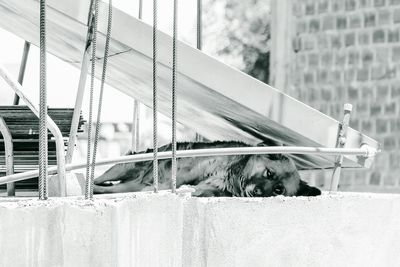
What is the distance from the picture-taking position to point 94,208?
282cm

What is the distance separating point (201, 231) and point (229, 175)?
1.45 m

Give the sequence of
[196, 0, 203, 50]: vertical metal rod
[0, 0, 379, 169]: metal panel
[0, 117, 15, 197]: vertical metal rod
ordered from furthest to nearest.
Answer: [196, 0, 203, 50]: vertical metal rod, [0, 0, 379, 169]: metal panel, [0, 117, 15, 197]: vertical metal rod

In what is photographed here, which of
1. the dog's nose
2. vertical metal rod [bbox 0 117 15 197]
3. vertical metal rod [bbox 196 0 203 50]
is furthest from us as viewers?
vertical metal rod [bbox 196 0 203 50]

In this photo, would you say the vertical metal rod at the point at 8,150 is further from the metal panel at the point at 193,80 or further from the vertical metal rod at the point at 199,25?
the vertical metal rod at the point at 199,25

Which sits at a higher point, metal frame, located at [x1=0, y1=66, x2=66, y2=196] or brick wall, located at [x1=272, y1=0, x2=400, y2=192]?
brick wall, located at [x1=272, y1=0, x2=400, y2=192]

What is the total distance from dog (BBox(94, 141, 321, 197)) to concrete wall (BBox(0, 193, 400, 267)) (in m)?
0.92

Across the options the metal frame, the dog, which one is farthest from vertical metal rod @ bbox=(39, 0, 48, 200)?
the dog

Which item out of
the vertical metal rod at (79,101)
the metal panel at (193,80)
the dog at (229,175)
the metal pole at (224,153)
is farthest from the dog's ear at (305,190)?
the vertical metal rod at (79,101)

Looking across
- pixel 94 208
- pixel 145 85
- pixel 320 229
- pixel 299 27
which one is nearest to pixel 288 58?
pixel 299 27

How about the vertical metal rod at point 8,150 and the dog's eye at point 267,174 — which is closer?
the vertical metal rod at point 8,150

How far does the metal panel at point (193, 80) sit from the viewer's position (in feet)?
13.4

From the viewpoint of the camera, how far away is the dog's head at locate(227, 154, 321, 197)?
4.96 m

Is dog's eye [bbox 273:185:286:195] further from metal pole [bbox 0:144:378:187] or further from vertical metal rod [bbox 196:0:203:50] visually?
vertical metal rod [bbox 196:0:203:50]

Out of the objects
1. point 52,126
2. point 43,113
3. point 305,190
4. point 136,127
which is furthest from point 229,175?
point 43,113
